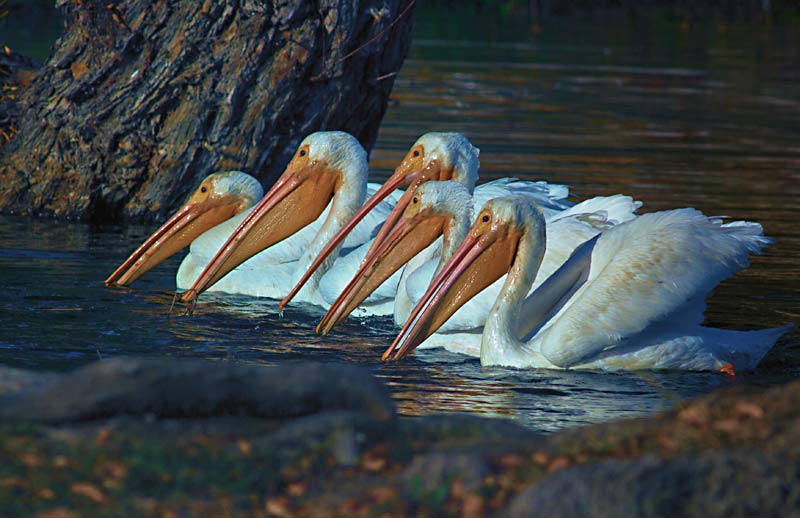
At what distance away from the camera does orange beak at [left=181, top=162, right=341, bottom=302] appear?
708cm

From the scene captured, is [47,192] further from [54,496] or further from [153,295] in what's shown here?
[54,496]

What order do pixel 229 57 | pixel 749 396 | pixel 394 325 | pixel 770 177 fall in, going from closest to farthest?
pixel 749 396
pixel 394 325
pixel 229 57
pixel 770 177

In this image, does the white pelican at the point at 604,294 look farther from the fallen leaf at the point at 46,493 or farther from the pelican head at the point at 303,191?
the fallen leaf at the point at 46,493

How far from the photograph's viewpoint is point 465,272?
6020 mm

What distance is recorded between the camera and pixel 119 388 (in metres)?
3.11

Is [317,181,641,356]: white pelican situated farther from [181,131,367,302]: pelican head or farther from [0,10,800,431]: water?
[181,131,367,302]: pelican head

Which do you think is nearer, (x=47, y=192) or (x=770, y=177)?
(x=47, y=192)

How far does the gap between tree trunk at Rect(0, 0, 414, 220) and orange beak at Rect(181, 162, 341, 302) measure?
1.61 metres

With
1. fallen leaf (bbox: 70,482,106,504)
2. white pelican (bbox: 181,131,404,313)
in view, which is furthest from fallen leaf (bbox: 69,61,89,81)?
fallen leaf (bbox: 70,482,106,504)

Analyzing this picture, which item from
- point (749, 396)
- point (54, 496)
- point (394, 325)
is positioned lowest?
point (394, 325)

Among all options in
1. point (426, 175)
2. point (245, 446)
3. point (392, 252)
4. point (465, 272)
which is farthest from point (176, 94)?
point (245, 446)

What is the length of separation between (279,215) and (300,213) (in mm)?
155

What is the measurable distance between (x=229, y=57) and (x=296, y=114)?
24.9 inches

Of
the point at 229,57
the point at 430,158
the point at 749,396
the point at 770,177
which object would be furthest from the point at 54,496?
the point at 770,177
